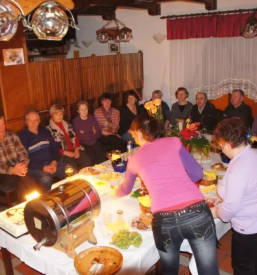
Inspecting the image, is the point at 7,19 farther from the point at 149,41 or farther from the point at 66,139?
the point at 149,41

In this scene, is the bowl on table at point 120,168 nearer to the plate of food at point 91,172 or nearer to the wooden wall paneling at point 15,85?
the plate of food at point 91,172

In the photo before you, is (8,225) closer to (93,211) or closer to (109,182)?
(93,211)

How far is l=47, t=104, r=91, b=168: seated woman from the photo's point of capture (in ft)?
12.9

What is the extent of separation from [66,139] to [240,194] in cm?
268

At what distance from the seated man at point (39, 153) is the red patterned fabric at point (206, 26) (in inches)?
114

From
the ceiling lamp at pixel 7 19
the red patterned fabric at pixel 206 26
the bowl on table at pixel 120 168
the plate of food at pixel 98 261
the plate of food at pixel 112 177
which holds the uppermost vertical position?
the red patterned fabric at pixel 206 26

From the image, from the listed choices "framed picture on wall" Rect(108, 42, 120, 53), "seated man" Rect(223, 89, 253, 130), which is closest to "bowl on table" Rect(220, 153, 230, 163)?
"seated man" Rect(223, 89, 253, 130)

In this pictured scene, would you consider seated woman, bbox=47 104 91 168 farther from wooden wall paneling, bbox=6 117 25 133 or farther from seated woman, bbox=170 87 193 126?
seated woman, bbox=170 87 193 126

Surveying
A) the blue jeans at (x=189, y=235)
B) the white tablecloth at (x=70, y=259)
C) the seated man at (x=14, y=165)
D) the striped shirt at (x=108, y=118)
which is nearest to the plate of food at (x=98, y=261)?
the white tablecloth at (x=70, y=259)

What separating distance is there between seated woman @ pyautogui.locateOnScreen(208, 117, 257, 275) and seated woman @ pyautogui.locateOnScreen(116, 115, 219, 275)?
6.3 inches

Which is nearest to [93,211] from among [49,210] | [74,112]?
[49,210]

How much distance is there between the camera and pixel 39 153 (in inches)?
143

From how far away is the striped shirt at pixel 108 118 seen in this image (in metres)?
4.69

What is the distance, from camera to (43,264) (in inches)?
69.0
